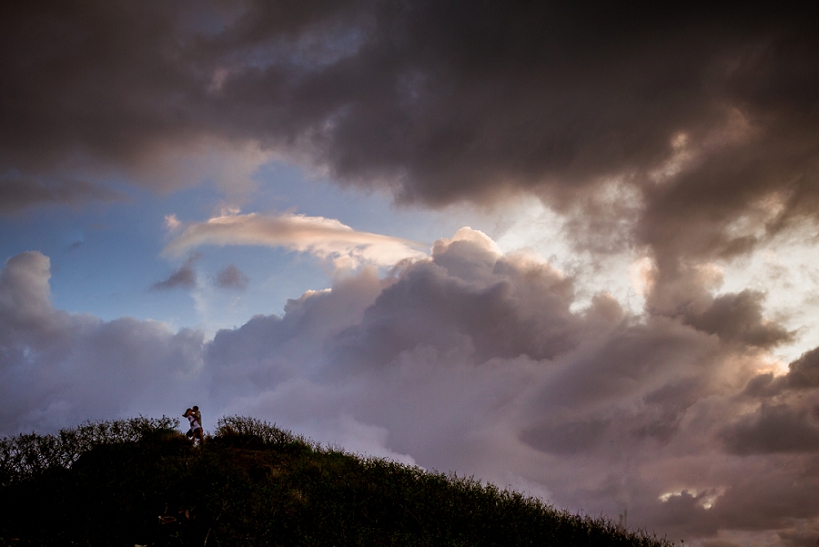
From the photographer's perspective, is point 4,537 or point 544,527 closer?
point 4,537

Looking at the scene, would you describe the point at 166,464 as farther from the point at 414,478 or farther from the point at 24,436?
the point at 414,478

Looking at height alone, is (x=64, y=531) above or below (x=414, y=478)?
below

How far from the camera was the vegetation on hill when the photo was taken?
11375 mm

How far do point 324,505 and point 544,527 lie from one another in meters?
6.66

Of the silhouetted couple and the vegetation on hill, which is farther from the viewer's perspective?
the silhouetted couple

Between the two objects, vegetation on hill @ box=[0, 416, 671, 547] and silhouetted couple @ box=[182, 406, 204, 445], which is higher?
silhouetted couple @ box=[182, 406, 204, 445]

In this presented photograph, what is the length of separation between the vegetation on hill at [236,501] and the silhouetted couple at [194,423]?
0.40 meters

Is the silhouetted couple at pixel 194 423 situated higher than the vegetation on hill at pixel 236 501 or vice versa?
Result: the silhouetted couple at pixel 194 423

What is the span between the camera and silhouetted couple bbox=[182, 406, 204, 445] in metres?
19.5

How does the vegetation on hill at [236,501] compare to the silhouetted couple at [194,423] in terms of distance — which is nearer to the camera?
the vegetation on hill at [236,501]

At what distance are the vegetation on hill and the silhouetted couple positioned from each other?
40cm

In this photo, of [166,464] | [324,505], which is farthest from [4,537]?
[324,505]

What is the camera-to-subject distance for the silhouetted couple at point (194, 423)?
770 inches

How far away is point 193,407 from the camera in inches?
790
